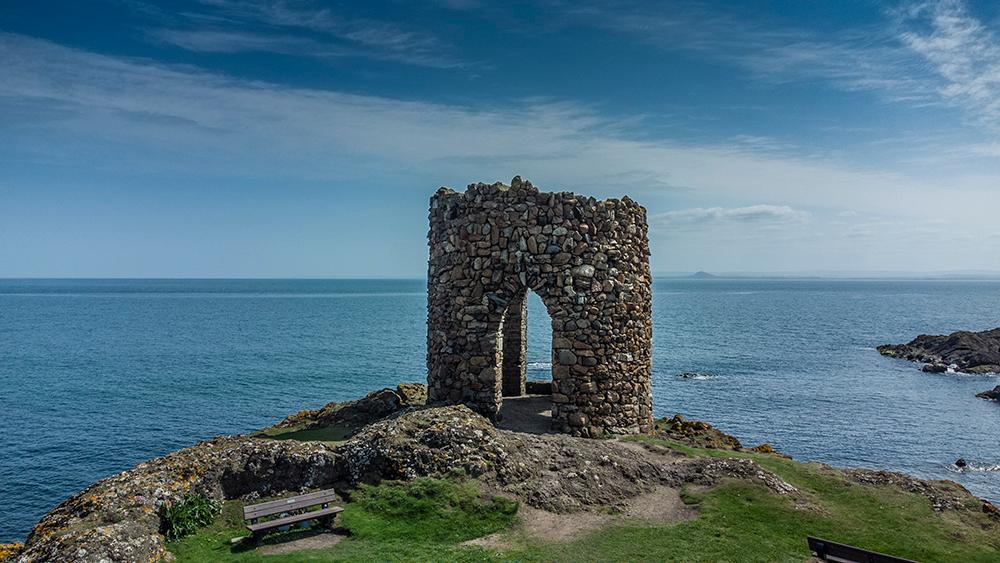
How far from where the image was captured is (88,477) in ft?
106

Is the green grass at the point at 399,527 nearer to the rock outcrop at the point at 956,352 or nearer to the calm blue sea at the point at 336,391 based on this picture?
the calm blue sea at the point at 336,391

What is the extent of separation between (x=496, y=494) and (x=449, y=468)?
4.46ft

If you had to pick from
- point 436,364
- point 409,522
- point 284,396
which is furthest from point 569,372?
point 284,396

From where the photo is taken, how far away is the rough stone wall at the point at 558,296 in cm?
2106

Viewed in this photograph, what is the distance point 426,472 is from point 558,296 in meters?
7.32

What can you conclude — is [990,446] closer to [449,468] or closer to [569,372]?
[569,372]

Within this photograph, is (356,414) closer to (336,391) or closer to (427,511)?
(427,511)

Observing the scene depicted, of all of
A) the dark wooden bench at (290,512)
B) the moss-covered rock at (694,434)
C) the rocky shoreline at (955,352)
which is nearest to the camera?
the dark wooden bench at (290,512)

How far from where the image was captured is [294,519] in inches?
544

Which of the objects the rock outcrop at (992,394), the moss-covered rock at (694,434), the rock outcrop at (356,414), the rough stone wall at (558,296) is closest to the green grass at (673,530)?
the rough stone wall at (558,296)

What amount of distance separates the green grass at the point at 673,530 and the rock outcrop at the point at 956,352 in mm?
56626

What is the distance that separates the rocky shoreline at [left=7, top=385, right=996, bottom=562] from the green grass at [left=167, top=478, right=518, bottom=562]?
517 mm

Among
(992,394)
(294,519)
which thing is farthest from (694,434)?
(992,394)

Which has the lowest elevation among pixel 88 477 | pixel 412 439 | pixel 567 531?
pixel 88 477
